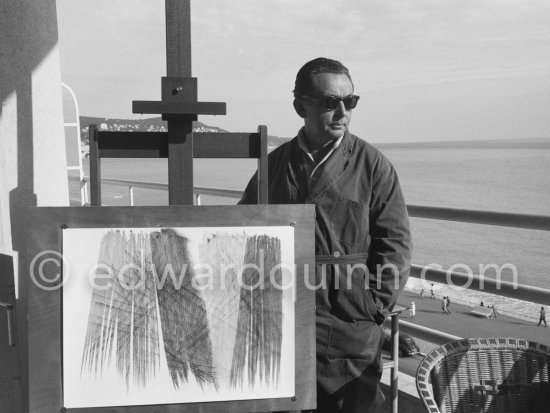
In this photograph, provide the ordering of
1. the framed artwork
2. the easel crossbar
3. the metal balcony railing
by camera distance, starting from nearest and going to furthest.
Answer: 1. the framed artwork
2. the easel crossbar
3. the metal balcony railing

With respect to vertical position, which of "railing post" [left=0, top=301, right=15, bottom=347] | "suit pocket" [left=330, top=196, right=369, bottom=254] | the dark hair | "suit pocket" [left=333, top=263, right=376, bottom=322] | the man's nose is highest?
the dark hair

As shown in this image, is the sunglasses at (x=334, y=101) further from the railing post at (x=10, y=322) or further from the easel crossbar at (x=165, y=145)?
the railing post at (x=10, y=322)

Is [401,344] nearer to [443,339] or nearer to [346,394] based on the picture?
[443,339]

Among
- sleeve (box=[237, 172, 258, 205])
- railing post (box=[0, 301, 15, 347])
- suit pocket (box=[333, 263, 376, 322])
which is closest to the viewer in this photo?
suit pocket (box=[333, 263, 376, 322])

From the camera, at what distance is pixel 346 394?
2240 millimetres

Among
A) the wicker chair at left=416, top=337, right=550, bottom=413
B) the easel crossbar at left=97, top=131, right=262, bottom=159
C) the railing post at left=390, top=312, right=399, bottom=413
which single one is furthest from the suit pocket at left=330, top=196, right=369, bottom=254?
the railing post at left=390, top=312, right=399, bottom=413

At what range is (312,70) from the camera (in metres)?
2.27

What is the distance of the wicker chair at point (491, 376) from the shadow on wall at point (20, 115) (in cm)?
177

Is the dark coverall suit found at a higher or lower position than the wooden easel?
lower

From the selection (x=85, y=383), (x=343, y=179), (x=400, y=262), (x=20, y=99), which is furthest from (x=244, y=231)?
(x=20, y=99)

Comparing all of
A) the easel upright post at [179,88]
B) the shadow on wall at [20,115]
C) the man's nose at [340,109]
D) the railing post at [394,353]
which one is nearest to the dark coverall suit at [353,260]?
the man's nose at [340,109]

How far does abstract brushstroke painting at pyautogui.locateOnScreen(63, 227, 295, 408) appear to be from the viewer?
6.84 feet

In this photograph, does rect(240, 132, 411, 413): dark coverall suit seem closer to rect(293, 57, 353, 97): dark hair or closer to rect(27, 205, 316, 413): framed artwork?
rect(27, 205, 316, 413): framed artwork

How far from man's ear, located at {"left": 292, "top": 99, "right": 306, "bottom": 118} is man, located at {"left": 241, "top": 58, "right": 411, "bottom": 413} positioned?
0.09 feet
